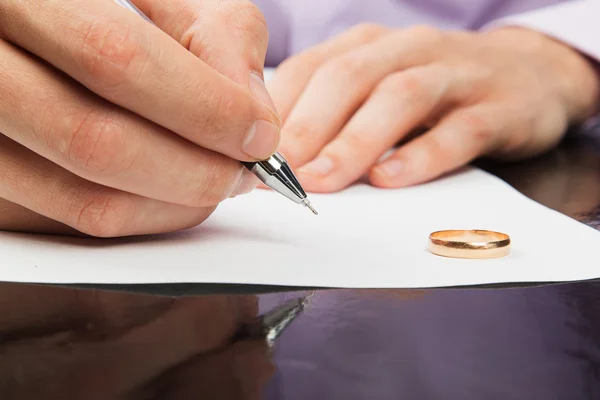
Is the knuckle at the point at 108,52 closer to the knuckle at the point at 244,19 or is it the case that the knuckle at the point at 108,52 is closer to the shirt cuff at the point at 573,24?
the knuckle at the point at 244,19

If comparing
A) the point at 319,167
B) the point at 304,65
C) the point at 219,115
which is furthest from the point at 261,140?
the point at 304,65

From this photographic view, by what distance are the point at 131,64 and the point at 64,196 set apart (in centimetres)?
13

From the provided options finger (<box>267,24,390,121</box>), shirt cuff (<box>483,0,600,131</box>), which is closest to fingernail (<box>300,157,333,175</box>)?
finger (<box>267,24,390,121</box>)

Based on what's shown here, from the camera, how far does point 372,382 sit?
302 mm

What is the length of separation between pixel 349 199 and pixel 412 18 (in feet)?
2.33

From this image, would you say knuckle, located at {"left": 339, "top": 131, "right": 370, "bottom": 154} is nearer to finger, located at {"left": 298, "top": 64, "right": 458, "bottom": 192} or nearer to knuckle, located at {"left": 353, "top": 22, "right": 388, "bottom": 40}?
finger, located at {"left": 298, "top": 64, "right": 458, "bottom": 192}

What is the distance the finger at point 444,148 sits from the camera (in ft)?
2.67

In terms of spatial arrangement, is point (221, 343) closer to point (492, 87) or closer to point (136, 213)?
point (136, 213)

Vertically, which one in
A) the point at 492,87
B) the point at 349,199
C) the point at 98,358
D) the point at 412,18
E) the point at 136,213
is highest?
the point at 412,18

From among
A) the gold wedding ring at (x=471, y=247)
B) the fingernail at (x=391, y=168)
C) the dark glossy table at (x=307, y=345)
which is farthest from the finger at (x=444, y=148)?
the dark glossy table at (x=307, y=345)

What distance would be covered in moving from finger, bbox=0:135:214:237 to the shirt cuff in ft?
2.84

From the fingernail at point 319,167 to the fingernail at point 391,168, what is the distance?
0.21 feet

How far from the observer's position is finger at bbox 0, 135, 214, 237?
507 millimetres

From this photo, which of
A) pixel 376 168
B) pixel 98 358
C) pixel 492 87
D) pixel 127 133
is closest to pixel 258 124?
pixel 127 133
